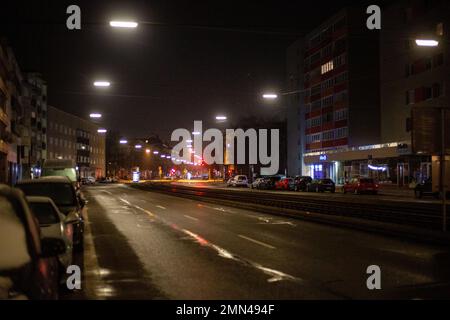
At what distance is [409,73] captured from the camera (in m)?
59.6

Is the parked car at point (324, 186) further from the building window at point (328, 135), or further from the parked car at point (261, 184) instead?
the building window at point (328, 135)

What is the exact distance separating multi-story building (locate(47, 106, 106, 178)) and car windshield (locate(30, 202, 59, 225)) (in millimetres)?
100141

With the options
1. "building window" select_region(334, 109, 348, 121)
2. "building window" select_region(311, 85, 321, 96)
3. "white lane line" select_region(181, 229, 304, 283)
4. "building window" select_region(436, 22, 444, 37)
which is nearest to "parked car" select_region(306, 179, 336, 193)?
"building window" select_region(436, 22, 444, 37)

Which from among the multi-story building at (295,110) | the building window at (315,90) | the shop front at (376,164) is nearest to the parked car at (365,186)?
the shop front at (376,164)

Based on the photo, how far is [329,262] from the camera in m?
11.7

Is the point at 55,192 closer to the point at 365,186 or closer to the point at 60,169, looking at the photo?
the point at 60,169

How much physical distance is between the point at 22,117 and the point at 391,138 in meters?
52.0

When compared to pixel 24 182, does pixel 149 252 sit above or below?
below

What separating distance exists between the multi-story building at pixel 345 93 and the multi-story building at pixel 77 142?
2031 inches

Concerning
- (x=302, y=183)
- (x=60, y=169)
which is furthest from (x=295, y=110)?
(x=60, y=169)

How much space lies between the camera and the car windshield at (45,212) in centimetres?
997

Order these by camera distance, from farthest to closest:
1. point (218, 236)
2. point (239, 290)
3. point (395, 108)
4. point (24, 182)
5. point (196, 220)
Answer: point (395, 108) < point (196, 220) < point (218, 236) < point (24, 182) < point (239, 290)

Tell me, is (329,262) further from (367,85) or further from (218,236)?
(367,85)
